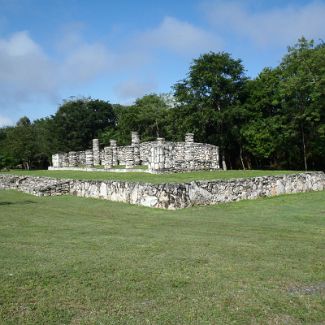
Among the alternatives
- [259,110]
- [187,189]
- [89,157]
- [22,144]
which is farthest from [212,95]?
[22,144]

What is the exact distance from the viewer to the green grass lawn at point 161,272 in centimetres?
460

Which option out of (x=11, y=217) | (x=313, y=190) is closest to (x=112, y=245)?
(x=11, y=217)

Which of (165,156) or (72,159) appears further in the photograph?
(72,159)

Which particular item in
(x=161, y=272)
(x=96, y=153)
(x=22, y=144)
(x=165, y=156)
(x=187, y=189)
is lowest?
(x=161, y=272)

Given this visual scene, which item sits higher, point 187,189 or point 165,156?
point 165,156

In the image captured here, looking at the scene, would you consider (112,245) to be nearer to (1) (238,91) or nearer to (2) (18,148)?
(1) (238,91)

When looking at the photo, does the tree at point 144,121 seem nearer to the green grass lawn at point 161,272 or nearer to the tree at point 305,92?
the tree at point 305,92

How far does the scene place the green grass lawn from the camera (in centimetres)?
460

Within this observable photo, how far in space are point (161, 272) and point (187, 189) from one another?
30.2 feet

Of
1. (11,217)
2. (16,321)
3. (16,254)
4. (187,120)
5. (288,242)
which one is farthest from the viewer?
(187,120)

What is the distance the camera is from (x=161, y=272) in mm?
5996

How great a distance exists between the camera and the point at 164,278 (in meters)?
5.71

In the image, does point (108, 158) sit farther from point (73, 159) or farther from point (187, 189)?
point (187, 189)

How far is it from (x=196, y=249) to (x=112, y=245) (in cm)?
161
